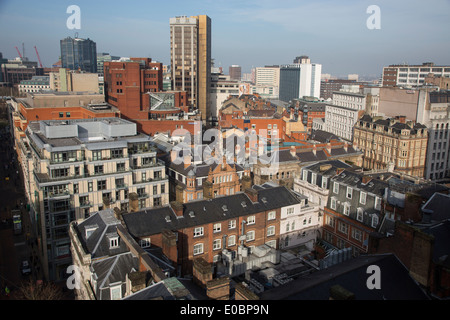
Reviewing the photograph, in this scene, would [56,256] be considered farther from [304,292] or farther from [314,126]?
[314,126]

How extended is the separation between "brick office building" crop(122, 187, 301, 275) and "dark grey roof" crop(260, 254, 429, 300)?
15.7m

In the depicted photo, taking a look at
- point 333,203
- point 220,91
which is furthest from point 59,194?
point 220,91

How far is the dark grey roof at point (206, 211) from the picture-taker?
41.1 m

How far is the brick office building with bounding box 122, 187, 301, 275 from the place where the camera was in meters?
40.8

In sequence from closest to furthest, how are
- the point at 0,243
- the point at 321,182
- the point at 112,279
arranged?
the point at 112,279 < the point at 321,182 < the point at 0,243

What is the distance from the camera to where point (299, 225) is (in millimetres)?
52062

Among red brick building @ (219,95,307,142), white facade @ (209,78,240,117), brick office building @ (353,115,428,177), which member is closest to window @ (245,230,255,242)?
red brick building @ (219,95,307,142)

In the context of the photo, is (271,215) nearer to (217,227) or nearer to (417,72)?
(217,227)

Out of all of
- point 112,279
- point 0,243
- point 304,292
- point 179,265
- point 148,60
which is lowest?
point 0,243

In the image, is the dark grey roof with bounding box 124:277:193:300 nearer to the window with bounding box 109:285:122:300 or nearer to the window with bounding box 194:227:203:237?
the window with bounding box 109:285:122:300

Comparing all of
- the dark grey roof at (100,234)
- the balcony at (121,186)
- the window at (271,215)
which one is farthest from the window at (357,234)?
the balcony at (121,186)

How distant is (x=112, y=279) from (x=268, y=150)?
4910 centimetres

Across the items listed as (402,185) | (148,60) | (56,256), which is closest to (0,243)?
(56,256)

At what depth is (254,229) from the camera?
48.1 metres
